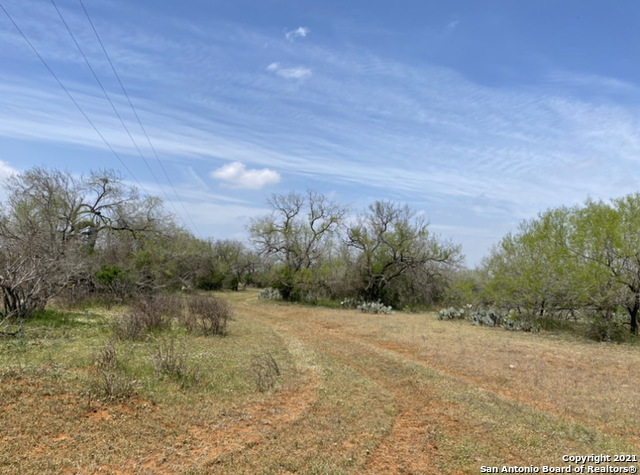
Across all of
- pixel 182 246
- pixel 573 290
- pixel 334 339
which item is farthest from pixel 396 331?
pixel 182 246

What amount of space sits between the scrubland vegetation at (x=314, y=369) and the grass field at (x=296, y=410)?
31mm

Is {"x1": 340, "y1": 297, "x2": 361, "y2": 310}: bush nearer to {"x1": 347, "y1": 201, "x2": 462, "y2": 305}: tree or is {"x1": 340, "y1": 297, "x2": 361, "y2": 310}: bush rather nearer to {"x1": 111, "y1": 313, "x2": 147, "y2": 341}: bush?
{"x1": 347, "y1": 201, "x2": 462, "y2": 305}: tree

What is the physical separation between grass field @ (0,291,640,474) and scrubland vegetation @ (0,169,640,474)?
0.03 meters

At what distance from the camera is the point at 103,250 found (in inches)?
938

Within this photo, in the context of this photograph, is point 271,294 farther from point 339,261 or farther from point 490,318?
point 490,318

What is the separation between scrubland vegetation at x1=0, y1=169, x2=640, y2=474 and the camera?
4797 mm

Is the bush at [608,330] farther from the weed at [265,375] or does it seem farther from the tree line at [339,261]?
the weed at [265,375]

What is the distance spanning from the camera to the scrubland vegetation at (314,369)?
4.80 meters

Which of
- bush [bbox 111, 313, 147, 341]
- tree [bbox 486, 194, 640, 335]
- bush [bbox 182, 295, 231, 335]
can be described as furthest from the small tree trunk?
bush [bbox 111, 313, 147, 341]

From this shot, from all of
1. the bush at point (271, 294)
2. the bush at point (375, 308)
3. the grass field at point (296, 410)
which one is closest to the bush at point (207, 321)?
the grass field at point (296, 410)

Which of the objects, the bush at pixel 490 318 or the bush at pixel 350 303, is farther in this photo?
the bush at pixel 350 303

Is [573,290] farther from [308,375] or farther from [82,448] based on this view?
[82,448]

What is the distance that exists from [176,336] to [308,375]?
4.75 m

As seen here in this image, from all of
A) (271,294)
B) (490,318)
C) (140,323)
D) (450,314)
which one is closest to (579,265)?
(490,318)
